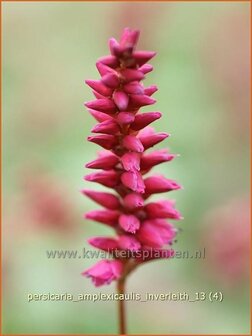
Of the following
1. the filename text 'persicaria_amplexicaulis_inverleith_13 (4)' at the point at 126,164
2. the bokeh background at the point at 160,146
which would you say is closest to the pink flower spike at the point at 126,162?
the filename text 'persicaria_amplexicaulis_inverleith_13 (4)' at the point at 126,164

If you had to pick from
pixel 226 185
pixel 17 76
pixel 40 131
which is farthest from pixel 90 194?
pixel 17 76

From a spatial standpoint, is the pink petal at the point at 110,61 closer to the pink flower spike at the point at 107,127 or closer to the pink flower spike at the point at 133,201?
the pink flower spike at the point at 107,127

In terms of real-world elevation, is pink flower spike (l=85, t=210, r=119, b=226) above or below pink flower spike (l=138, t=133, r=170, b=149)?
below

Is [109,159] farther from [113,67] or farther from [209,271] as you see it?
[209,271]

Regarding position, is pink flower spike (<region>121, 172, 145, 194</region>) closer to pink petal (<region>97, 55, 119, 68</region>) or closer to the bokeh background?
pink petal (<region>97, 55, 119, 68</region>)

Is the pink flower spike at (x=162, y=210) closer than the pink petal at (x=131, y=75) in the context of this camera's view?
No

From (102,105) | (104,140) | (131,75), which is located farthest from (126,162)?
(131,75)

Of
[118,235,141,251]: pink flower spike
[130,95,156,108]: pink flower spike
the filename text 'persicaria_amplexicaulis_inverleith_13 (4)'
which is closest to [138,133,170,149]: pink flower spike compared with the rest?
the filename text 'persicaria_amplexicaulis_inverleith_13 (4)'

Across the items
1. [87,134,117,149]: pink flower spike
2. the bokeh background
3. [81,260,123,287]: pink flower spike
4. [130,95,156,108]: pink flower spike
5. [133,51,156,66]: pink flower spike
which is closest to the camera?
[133,51,156,66]: pink flower spike
